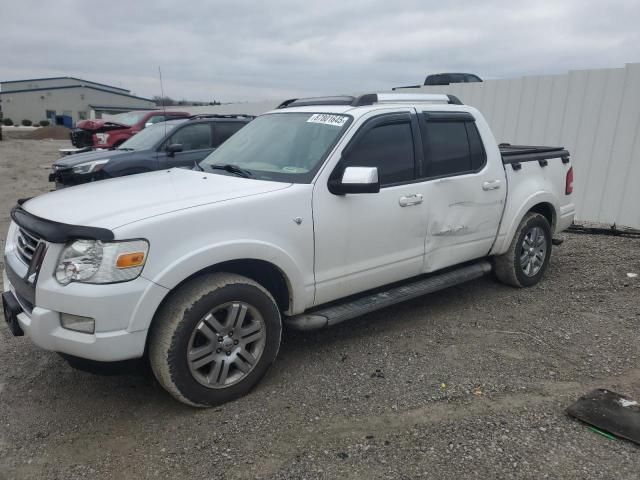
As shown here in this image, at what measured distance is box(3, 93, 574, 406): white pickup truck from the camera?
2.78 meters

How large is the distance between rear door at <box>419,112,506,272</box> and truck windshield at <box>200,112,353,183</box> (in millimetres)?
911

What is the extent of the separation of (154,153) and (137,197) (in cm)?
540

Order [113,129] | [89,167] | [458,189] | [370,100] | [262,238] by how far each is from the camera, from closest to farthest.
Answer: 1. [262,238]
2. [370,100]
3. [458,189]
4. [89,167]
5. [113,129]

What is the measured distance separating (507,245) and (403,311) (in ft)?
4.13

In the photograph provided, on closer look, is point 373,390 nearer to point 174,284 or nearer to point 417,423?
point 417,423

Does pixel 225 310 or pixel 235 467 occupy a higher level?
pixel 225 310

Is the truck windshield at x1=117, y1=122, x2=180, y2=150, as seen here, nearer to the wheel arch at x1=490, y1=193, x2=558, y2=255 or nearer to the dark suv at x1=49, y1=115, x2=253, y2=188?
the dark suv at x1=49, y1=115, x2=253, y2=188

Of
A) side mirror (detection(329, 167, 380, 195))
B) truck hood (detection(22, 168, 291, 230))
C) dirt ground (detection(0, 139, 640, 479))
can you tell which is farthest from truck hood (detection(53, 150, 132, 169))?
side mirror (detection(329, 167, 380, 195))

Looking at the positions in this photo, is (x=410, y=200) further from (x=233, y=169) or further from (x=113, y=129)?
(x=113, y=129)

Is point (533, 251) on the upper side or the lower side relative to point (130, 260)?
lower

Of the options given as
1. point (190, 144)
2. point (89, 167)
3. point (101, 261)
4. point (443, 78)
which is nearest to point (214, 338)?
point (101, 261)

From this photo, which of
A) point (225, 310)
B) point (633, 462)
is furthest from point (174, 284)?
point (633, 462)

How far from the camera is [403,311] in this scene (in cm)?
479

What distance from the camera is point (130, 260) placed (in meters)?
2.76
